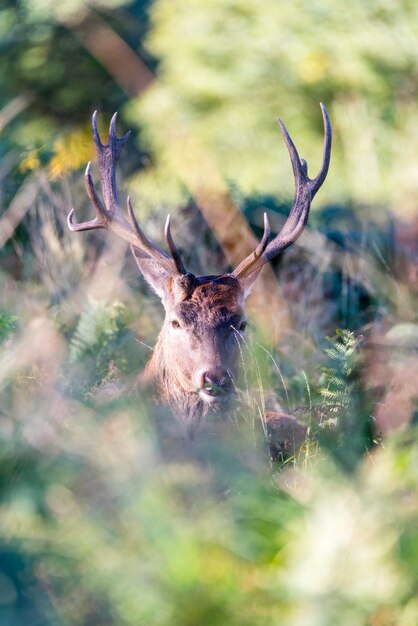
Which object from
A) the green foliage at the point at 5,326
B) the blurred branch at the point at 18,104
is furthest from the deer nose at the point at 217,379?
the blurred branch at the point at 18,104

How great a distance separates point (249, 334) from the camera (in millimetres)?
5098

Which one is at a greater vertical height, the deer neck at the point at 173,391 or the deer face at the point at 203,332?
the deer face at the point at 203,332

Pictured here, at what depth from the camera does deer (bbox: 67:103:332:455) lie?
18.6 ft

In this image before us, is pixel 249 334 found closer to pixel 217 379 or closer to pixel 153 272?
pixel 217 379

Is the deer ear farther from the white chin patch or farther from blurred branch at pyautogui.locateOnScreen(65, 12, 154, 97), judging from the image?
blurred branch at pyautogui.locateOnScreen(65, 12, 154, 97)

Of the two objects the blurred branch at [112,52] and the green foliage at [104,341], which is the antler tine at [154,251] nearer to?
the green foliage at [104,341]

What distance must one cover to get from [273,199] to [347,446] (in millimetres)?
8169

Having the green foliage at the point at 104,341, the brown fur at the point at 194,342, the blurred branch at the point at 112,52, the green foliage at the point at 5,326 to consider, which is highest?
the green foliage at the point at 5,326

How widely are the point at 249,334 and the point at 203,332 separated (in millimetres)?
753

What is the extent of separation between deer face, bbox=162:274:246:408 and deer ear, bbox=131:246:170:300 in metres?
0.17

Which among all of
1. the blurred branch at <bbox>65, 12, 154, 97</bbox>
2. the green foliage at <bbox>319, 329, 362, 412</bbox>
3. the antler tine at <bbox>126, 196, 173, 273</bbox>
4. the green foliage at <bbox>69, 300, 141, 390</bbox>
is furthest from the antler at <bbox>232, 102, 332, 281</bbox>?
the blurred branch at <bbox>65, 12, 154, 97</bbox>

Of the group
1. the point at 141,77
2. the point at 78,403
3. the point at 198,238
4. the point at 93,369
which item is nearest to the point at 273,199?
the point at 198,238

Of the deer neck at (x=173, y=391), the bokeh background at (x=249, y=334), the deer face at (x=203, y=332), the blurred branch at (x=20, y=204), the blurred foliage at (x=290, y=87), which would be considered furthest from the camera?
the blurred foliage at (x=290, y=87)

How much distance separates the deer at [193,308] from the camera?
5684 mm
